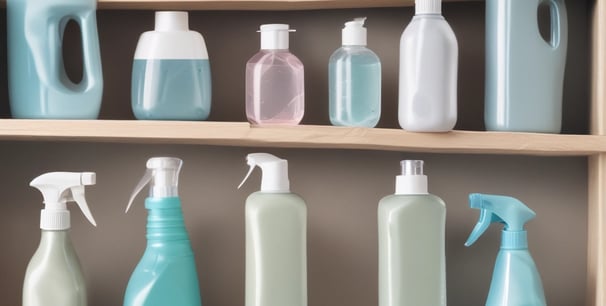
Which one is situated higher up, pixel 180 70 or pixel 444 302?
pixel 180 70

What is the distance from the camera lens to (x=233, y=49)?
1169 mm

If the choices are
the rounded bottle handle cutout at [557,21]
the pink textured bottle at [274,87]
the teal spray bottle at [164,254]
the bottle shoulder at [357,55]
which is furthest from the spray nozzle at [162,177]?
the rounded bottle handle cutout at [557,21]

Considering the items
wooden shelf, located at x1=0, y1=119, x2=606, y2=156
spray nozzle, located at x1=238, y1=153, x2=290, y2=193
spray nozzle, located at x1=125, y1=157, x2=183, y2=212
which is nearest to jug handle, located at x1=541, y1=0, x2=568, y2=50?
wooden shelf, located at x1=0, y1=119, x2=606, y2=156

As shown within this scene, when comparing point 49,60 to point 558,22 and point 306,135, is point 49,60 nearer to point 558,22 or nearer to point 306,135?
point 306,135

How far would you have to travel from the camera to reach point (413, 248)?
41.1 inches

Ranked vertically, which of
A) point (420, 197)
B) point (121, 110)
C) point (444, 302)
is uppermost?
point (121, 110)

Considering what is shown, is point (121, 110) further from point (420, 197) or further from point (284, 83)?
point (420, 197)

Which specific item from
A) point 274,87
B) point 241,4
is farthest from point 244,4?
point 274,87

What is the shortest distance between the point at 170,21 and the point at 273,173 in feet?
0.68

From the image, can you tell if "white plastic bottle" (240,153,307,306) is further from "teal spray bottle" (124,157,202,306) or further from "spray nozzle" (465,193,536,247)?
"spray nozzle" (465,193,536,247)

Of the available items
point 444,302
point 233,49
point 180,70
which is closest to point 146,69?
point 180,70

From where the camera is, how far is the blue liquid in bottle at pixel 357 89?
3.51ft

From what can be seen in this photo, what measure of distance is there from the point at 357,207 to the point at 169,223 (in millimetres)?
235

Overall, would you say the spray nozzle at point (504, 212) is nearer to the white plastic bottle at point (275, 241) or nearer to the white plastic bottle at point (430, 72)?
the white plastic bottle at point (430, 72)
